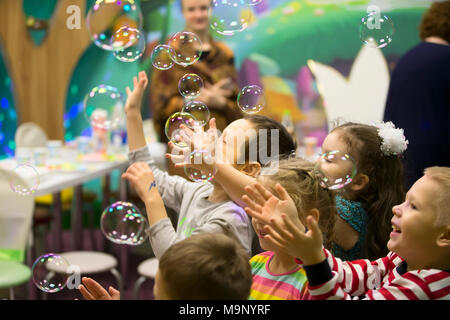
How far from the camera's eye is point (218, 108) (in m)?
2.80

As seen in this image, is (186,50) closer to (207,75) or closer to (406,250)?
(406,250)

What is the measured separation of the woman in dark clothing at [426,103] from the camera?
7.32 ft

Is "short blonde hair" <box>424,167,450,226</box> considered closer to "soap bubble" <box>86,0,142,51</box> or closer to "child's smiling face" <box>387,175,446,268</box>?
"child's smiling face" <box>387,175,446,268</box>

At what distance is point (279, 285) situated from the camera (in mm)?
1311

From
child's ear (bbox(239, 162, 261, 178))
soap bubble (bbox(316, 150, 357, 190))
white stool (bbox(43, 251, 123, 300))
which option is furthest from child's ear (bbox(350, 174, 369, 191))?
white stool (bbox(43, 251, 123, 300))

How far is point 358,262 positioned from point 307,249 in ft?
1.10

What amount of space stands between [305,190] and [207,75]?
2.16m

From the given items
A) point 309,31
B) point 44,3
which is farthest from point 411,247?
point 44,3

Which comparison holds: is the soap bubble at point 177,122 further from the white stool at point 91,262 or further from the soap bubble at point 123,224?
the white stool at point 91,262

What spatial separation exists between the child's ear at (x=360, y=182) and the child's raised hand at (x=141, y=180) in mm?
576

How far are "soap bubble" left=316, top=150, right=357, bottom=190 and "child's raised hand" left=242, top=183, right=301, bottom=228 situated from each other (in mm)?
307

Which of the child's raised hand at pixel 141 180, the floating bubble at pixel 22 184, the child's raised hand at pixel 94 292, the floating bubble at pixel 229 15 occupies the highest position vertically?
the floating bubble at pixel 229 15

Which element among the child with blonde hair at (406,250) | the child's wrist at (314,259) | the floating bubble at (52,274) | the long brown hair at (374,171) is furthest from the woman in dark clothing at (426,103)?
the floating bubble at (52,274)

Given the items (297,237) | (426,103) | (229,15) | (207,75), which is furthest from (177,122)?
(207,75)
